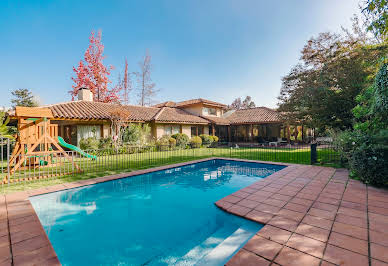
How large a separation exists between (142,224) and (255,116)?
2253cm

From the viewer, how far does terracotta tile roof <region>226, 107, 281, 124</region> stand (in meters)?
21.7

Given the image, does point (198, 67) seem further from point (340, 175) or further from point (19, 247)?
point (19, 247)

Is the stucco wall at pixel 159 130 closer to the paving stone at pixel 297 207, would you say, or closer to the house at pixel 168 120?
the house at pixel 168 120

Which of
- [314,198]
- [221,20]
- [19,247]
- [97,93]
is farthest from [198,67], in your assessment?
[19,247]

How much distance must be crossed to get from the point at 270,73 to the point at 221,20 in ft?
25.1

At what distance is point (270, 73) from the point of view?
59.2ft

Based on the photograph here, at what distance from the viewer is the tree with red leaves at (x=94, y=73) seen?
24719mm

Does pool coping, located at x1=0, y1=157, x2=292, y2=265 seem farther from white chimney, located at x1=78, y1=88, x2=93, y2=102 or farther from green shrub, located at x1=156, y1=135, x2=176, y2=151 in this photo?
white chimney, located at x1=78, y1=88, x2=93, y2=102

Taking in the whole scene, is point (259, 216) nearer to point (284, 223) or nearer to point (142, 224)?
point (284, 223)

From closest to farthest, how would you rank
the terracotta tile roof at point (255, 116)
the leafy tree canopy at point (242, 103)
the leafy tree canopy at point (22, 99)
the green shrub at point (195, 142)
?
the green shrub at point (195, 142) < the terracotta tile roof at point (255, 116) < the leafy tree canopy at point (22, 99) < the leafy tree canopy at point (242, 103)

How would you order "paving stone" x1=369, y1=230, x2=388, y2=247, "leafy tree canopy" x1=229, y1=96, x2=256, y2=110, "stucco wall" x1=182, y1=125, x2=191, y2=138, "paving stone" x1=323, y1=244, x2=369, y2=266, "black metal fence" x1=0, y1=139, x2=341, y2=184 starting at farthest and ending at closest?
"leafy tree canopy" x1=229, y1=96, x2=256, y2=110 → "stucco wall" x1=182, y1=125, x2=191, y2=138 → "black metal fence" x1=0, y1=139, x2=341, y2=184 → "paving stone" x1=369, y1=230, x2=388, y2=247 → "paving stone" x1=323, y1=244, x2=369, y2=266

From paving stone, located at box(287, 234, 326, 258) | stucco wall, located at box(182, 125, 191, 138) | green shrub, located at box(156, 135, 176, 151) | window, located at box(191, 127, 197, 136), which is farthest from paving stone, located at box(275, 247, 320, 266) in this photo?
window, located at box(191, 127, 197, 136)

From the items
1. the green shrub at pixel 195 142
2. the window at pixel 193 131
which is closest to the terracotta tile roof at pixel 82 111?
the green shrub at pixel 195 142

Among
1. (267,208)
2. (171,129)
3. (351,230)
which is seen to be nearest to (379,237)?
(351,230)
